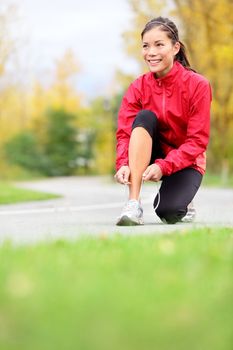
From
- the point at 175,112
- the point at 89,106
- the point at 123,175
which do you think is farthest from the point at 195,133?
the point at 89,106

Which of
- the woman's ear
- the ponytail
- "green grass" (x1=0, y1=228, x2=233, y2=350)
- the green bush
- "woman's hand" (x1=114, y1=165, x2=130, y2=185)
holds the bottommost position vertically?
the green bush

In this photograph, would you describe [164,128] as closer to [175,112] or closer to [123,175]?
[175,112]

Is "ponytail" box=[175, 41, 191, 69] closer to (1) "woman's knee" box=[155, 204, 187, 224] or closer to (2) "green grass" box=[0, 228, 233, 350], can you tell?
(1) "woman's knee" box=[155, 204, 187, 224]

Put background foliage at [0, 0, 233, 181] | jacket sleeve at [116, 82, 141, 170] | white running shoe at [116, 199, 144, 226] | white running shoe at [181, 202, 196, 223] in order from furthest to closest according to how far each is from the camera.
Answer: background foliage at [0, 0, 233, 181], white running shoe at [181, 202, 196, 223], jacket sleeve at [116, 82, 141, 170], white running shoe at [116, 199, 144, 226]

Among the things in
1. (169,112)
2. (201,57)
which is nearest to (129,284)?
(169,112)

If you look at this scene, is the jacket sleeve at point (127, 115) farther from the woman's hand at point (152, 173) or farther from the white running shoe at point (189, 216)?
the white running shoe at point (189, 216)

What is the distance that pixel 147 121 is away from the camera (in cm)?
662

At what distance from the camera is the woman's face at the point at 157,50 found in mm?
6715

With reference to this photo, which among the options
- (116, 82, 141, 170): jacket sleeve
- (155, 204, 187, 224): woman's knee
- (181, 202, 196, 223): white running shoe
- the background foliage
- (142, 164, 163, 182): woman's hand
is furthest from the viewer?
the background foliage

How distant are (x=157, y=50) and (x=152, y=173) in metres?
1.00

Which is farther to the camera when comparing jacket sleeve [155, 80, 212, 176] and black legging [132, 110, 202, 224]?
black legging [132, 110, 202, 224]

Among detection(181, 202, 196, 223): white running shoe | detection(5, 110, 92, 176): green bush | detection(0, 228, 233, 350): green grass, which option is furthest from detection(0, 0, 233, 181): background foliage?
detection(0, 228, 233, 350): green grass

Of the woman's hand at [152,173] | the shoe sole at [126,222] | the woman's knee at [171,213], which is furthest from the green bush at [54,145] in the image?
the woman's hand at [152,173]

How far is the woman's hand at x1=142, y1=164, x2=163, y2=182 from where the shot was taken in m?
6.41
